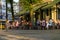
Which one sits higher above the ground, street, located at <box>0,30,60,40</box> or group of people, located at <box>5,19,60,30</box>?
group of people, located at <box>5,19,60,30</box>

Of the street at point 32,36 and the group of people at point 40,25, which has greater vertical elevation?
the group of people at point 40,25

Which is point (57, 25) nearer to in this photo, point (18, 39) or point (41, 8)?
point (41, 8)

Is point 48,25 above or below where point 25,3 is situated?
below

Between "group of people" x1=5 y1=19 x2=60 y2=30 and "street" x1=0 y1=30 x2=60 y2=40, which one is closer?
"street" x1=0 y1=30 x2=60 y2=40

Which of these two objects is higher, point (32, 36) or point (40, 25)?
point (40, 25)

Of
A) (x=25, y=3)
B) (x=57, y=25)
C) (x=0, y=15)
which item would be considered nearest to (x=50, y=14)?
(x=25, y=3)

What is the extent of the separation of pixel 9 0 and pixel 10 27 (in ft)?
18.6

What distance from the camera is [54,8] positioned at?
39.4 m

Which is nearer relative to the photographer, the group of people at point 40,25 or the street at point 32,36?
the street at point 32,36

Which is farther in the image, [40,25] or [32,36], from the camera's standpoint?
[40,25]

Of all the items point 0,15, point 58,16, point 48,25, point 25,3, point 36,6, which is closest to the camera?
point 48,25

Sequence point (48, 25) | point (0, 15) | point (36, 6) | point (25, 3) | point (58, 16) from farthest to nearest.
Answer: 1. point (0, 15)
2. point (36, 6)
3. point (58, 16)
4. point (25, 3)
5. point (48, 25)

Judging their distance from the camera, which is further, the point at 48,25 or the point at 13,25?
the point at 13,25

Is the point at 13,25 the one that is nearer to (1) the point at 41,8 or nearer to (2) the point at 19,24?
(2) the point at 19,24
